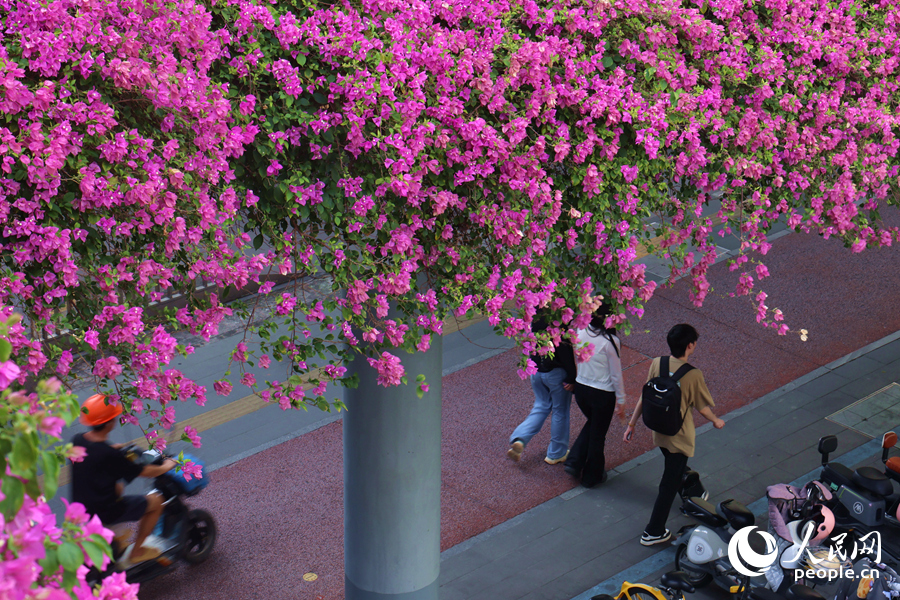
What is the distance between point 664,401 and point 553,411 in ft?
4.96

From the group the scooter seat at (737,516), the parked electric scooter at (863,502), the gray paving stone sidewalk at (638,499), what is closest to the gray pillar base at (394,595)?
the gray paving stone sidewalk at (638,499)

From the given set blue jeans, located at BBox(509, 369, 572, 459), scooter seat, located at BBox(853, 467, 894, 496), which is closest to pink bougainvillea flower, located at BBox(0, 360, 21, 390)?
blue jeans, located at BBox(509, 369, 572, 459)

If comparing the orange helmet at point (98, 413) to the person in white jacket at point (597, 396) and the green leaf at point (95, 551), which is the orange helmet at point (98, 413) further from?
the green leaf at point (95, 551)

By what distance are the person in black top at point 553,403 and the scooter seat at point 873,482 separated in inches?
89.0

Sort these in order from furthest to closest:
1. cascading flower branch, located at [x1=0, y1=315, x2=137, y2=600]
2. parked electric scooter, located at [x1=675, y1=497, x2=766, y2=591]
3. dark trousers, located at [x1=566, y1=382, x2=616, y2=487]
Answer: dark trousers, located at [x1=566, y1=382, x2=616, y2=487] → parked electric scooter, located at [x1=675, y1=497, x2=766, y2=591] → cascading flower branch, located at [x1=0, y1=315, x2=137, y2=600]

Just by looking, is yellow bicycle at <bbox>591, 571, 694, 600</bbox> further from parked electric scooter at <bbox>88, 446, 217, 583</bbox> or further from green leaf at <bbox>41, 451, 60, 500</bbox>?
green leaf at <bbox>41, 451, 60, 500</bbox>

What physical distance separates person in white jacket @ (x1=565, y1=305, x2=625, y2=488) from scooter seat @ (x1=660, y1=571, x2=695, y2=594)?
146 centimetres

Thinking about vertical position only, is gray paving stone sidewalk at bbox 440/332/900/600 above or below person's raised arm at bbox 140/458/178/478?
below

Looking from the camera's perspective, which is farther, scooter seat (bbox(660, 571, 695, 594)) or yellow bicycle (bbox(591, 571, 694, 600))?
scooter seat (bbox(660, 571, 695, 594))

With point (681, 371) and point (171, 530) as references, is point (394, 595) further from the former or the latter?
point (681, 371)

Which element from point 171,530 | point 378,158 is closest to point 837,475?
point 378,158

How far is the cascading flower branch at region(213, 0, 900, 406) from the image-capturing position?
3.83 metres

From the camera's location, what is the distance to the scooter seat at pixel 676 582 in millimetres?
6055

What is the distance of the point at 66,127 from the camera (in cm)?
317
